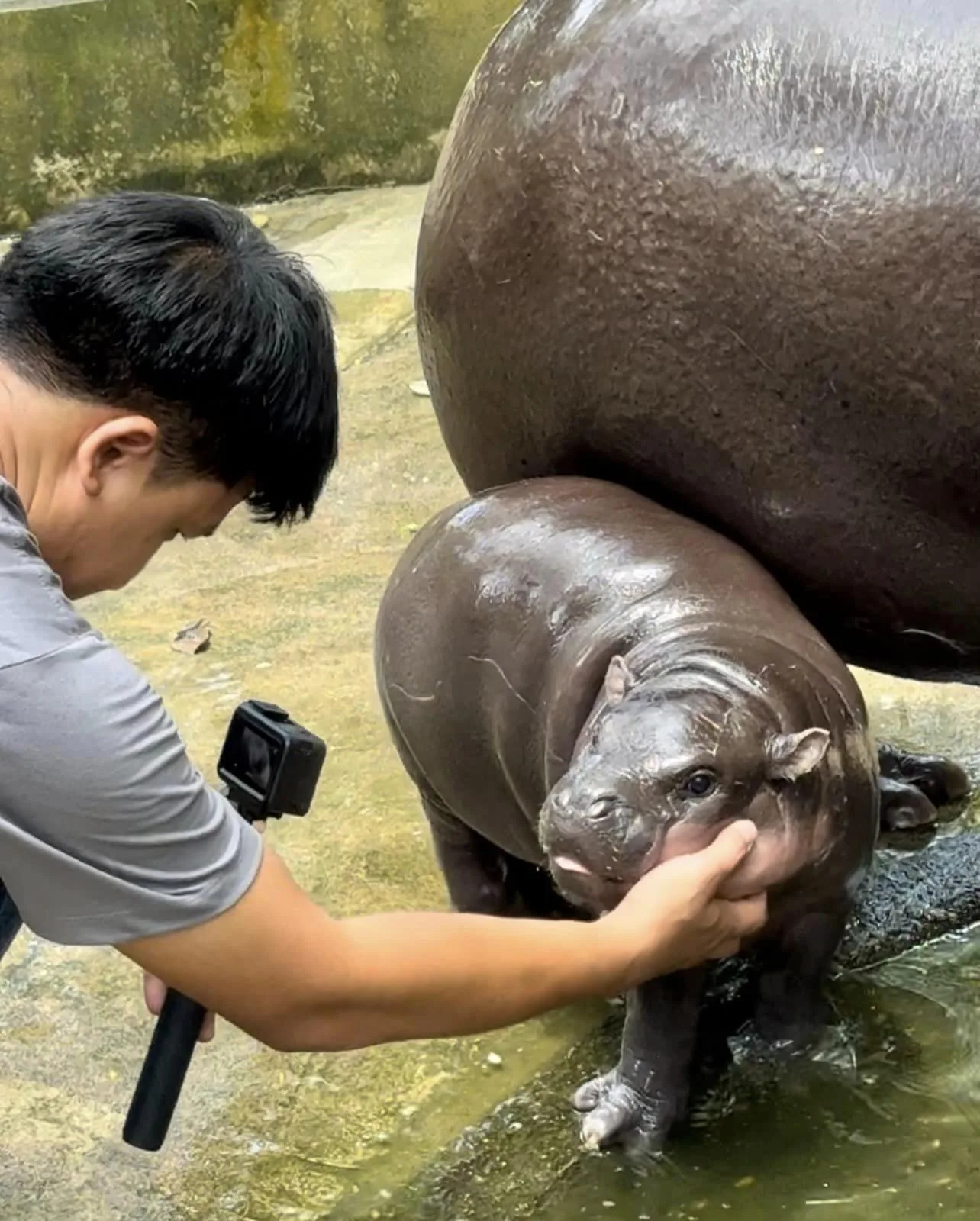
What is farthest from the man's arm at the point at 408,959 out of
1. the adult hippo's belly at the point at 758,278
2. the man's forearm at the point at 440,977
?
the adult hippo's belly at the point at 758,278

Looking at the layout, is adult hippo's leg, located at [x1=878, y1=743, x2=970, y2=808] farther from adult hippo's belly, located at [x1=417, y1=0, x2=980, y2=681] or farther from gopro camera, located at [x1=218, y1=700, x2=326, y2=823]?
gopro camera, located at [x1=218, y1=700, x2=326, y2=823]

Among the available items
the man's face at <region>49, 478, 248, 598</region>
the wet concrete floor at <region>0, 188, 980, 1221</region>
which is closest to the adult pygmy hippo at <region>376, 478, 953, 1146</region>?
the wet concrete floor at <region>0, 188, 980, 1221</region>

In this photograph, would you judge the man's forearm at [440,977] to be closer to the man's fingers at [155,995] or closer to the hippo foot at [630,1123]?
the man's fingers at [155,995]

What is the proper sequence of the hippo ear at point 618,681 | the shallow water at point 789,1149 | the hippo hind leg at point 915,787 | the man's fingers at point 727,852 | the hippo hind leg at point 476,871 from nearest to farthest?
the man's fingers at point 727,852 → the hippo ear at point 618,681 → the shallow water at point 789,1149 → the hippo hind leg at point 476,871 → the hippo hind leg at point 915,787

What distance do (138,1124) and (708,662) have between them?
30.4 inches

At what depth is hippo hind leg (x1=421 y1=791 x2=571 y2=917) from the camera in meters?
2.62

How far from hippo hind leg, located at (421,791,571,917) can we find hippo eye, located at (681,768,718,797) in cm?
70

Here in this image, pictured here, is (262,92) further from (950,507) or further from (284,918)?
(284,918)

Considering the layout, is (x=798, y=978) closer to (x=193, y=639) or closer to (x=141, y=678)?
(x=141, y=678)

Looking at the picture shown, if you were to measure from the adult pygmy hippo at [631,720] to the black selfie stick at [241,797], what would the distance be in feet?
1.01

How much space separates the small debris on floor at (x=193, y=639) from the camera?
3.71m

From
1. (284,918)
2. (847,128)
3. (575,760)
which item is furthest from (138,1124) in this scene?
(847,128)

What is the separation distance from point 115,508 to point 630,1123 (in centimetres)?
107

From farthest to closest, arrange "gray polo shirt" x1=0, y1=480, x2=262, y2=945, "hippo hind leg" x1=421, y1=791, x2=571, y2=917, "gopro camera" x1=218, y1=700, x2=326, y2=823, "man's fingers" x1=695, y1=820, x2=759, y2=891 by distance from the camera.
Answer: "hippo hind leg" x1=421, y1=791, x2=571, y2=917 → "man's fingers" x1=695, y1=820, x2=759, y2=891 → "gopro camera" x1=218, y1=700, x2=326, y2=823 → "gray polo shirt" x1=0, y1=480, x2=262, y2=945
